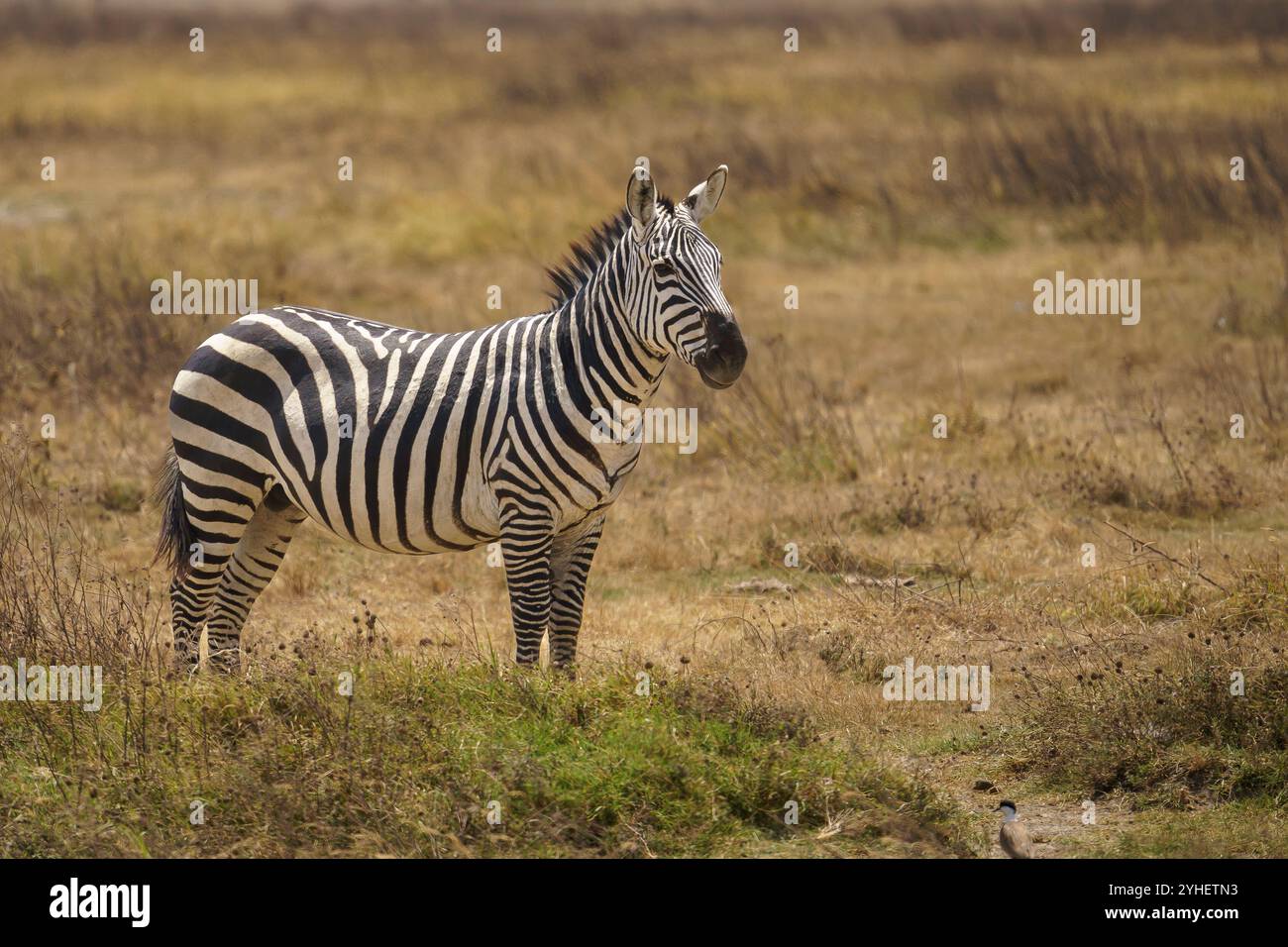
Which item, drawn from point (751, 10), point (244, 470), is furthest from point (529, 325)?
point (751, 10)

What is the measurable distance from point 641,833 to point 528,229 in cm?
1528

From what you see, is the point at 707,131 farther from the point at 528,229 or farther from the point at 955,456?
the point at 955,456

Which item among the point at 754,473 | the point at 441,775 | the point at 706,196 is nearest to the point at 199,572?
the point at 441,775

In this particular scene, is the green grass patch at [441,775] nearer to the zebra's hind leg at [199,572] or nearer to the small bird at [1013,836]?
the small bird at [1013,836]

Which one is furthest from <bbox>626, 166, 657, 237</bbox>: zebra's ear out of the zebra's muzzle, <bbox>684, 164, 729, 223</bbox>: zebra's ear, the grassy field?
the grassy field

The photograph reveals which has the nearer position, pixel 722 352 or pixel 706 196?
pixel 722 352

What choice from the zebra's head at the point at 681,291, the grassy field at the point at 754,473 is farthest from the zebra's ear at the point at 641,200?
the grassy field at the point at 754,473

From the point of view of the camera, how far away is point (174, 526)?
7.39 m

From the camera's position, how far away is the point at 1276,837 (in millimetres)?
5551

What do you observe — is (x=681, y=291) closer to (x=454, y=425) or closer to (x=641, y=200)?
(x=641, y=200)

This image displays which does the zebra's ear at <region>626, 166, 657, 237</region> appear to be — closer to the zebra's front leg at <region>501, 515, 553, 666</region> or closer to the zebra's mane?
the zebra's mane

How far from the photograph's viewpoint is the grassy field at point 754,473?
223 inches

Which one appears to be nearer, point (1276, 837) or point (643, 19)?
point (1276, 837)

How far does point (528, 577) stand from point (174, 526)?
77.1 inches
